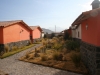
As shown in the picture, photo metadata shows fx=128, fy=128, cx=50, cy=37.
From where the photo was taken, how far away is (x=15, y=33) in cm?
2123

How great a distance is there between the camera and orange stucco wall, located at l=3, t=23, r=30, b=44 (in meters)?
18.5

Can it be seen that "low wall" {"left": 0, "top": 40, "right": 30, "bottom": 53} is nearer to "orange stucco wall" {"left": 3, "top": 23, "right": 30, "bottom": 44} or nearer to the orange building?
the orange building

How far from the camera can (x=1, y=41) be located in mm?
17828

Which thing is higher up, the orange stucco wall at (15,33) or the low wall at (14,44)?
the orange stucco wall at (15,33)

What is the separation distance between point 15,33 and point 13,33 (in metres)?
0.67

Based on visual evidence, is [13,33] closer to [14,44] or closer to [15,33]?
[15,33]

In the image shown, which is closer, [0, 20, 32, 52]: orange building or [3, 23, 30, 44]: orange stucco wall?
[0, 20, 32, 52]: orange building

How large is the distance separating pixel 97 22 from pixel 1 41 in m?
14.1

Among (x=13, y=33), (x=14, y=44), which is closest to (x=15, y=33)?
(x=13, y=33)

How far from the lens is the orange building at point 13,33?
17812 millimetres

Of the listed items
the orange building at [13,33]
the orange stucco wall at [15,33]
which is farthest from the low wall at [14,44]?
the orange stucco wall at [15,33]

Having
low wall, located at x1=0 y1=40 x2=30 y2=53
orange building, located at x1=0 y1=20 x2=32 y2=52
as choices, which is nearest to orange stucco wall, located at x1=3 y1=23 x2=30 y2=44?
orange building, located at x1=0 y1=20 x2=32 y2=52

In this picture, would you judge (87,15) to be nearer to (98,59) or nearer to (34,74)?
(98,59)

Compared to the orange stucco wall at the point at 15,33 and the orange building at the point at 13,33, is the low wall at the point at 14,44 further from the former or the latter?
the orange stucco wall at the point at 15,33
